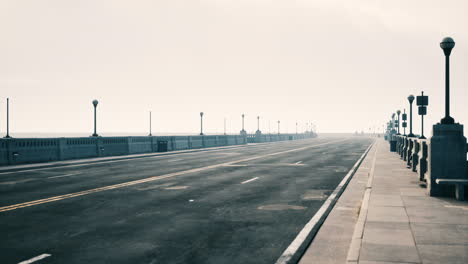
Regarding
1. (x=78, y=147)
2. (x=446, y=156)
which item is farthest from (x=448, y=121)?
(x=78, y=147)

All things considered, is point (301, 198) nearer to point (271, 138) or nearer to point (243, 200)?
point (243, 200)

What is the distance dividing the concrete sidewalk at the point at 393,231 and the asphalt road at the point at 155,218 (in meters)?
0.74

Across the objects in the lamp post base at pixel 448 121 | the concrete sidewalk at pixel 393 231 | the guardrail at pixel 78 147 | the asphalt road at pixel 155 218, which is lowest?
the asphalt road at pixel 155 218

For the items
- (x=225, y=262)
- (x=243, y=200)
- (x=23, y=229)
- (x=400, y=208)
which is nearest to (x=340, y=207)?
(x=400, y=208)

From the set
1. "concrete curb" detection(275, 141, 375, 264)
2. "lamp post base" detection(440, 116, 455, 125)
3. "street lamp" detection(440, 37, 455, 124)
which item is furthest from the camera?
"street lamp" detection(440, 37, 455, 124)

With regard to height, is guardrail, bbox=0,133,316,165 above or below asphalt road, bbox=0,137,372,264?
above

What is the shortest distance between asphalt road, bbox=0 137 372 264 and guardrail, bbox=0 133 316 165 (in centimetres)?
825

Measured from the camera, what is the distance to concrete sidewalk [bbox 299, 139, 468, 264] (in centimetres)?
622

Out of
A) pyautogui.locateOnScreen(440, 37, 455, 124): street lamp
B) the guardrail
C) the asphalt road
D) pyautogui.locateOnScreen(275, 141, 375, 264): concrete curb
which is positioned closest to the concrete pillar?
pyautogui.locateOnScreen(440, 37, 455, 124): street lamp

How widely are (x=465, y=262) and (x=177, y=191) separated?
9481mm

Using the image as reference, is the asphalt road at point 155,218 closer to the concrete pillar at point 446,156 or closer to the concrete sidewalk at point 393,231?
the concrete sidewalk at point 393,231

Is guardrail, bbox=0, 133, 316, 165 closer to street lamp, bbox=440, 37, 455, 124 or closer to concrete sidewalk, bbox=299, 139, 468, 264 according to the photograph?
concrete sidewalk, bbox=299, 139, 468, 264

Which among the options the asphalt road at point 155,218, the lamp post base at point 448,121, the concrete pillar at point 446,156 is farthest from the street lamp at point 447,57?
the asphalt road at point 155,218

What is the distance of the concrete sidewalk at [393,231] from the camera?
20.4ft
